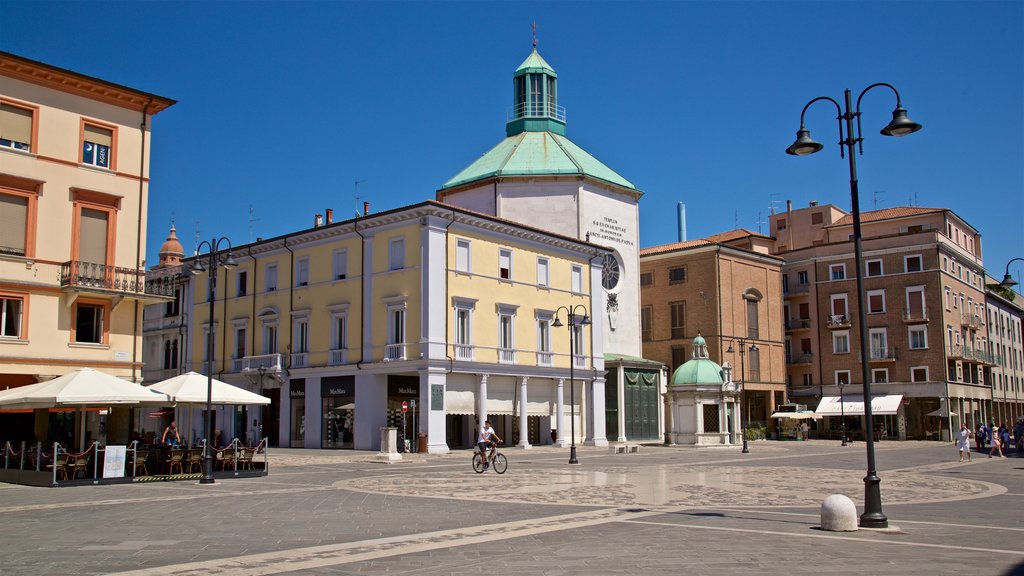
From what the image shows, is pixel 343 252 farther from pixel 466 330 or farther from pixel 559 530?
pixel 559 530

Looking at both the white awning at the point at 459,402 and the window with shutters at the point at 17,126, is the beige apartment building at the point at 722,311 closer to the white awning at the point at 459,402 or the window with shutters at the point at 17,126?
the white awning at the point at 459,402

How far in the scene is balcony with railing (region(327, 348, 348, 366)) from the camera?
46.0 meters

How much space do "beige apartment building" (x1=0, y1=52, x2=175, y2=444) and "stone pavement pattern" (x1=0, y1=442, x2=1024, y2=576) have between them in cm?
836

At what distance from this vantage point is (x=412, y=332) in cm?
4316

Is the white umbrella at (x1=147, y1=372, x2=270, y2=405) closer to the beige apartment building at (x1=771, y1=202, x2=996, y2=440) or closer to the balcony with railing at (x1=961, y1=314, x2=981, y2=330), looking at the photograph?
the beige apartment building at (x1=771, y1=202, x2=996, y2=440)

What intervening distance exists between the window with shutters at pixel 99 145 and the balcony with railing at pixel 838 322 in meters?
56.6

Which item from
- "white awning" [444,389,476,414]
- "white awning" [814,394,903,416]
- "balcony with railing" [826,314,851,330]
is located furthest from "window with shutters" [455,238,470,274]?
"balcony with railing" [826,314,851,330]

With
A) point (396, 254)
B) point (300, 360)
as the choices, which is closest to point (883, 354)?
point (396, 254)

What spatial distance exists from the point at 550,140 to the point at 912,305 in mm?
30989

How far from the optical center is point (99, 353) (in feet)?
101

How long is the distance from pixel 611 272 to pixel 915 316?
26.3 meters

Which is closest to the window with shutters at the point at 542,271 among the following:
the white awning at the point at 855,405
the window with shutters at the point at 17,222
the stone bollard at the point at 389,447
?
the stone bollard at the point at 389,447

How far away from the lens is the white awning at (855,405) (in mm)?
66250

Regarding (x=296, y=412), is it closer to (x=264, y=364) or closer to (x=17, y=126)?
(x=264, y=364)
